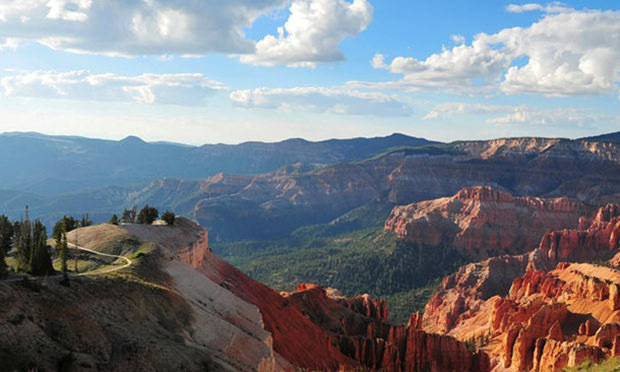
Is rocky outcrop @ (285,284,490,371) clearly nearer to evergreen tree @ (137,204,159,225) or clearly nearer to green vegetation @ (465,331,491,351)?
green vegetation @ (465,331,491,351)

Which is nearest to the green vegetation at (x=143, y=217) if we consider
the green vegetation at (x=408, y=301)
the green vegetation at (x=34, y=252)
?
the green vegetation at (x=34, y=252)

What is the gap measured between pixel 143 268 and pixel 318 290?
43.4 meters

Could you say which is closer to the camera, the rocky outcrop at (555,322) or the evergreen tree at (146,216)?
the rocky outcrop at (555,322)

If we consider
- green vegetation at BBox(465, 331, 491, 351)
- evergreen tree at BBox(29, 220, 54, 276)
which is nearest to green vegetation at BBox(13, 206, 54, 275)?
evergreen tree at BBox(29, 220, 54, 276)

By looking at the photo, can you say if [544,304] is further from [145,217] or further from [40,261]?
[40,261]

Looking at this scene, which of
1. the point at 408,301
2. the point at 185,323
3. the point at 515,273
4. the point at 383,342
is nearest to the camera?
the point at 185,323

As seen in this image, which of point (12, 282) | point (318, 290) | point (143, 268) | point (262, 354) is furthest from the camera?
point (318, 290)

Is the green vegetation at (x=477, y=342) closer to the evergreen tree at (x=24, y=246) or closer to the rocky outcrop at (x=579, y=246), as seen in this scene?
the rocky outcrop at (x=579, y=246)

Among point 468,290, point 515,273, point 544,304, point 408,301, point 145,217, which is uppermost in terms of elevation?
point 145,217

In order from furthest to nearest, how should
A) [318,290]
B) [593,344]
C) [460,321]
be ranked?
[460,321] < [318,290] < [593,344]

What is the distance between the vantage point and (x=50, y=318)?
33219 millimetres

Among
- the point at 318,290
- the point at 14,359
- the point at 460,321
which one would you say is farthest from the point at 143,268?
the point at 460,321

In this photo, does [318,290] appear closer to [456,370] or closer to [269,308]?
[269,308]

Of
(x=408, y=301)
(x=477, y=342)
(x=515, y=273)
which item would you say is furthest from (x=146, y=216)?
(x=515, y=273)
